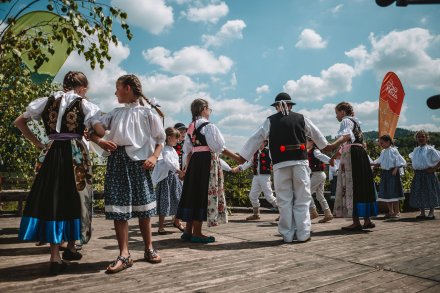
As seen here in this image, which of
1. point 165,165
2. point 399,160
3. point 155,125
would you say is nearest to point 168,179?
point 165,165

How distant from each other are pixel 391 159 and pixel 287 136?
4.40m

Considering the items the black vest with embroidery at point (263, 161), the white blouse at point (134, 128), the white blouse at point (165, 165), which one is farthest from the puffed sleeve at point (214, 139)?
the black vest with embroidery at point (263, 161)

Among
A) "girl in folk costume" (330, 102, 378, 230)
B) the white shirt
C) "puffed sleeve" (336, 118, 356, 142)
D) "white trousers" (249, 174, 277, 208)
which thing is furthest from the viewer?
"white trousers" (249, 174, 277, 208)

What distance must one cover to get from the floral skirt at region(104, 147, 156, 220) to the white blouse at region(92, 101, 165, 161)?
9 centimetres

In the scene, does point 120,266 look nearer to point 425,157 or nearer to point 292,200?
point 292,200

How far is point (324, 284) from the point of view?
2.46 m

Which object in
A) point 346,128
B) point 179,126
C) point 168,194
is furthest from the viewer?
point 179,126

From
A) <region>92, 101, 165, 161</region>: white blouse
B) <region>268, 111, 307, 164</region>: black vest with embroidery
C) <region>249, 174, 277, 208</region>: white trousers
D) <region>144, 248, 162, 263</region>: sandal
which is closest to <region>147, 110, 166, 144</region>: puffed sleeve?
<region>92, 101, 165, 161</region>: white blouse

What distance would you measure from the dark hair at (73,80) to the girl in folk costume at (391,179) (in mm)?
6687

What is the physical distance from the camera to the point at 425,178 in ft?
23.6

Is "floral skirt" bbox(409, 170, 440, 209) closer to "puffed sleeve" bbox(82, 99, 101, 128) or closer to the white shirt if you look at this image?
the white shirt

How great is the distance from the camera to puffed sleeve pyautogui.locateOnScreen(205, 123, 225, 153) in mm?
4305

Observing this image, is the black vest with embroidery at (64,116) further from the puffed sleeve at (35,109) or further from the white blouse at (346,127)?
the white blouse at (346,127)

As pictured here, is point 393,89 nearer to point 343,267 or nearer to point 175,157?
point 175,157
